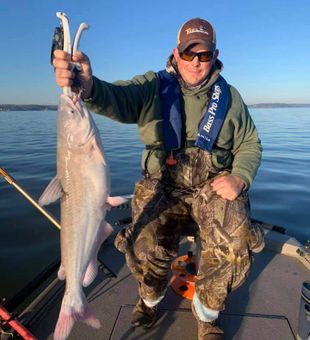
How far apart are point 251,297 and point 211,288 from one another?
4.01 feet

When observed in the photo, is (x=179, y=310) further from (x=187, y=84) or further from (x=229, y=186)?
(x=187, y=84)

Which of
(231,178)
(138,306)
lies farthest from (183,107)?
(138,306)

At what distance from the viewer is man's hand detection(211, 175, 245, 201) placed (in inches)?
137

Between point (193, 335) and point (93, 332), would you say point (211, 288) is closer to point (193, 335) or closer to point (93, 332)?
point (193, 335)

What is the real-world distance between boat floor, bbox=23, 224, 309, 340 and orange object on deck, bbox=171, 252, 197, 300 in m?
0.09

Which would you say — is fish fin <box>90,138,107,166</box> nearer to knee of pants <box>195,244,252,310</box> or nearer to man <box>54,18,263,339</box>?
man <box>54,18,263,339</box>

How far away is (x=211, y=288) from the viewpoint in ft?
11.0

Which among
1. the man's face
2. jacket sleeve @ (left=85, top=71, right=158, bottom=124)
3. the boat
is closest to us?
jacket sleeve @ (left=85, top=71, right=158, bottom=124)

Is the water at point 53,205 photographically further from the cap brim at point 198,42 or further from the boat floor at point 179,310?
the cap brim at point 198,42

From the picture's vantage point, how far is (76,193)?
2631mm


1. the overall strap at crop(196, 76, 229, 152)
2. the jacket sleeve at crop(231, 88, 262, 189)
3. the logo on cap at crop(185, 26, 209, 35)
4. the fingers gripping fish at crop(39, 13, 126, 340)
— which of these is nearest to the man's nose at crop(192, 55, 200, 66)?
the logo on cap at crop(185, 26, 209, 35)

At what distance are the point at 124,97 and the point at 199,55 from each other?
0.99 m

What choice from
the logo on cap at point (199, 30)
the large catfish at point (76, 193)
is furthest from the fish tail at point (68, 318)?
the logo on cap at point (199, 30)

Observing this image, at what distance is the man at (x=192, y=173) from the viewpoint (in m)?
3.35
